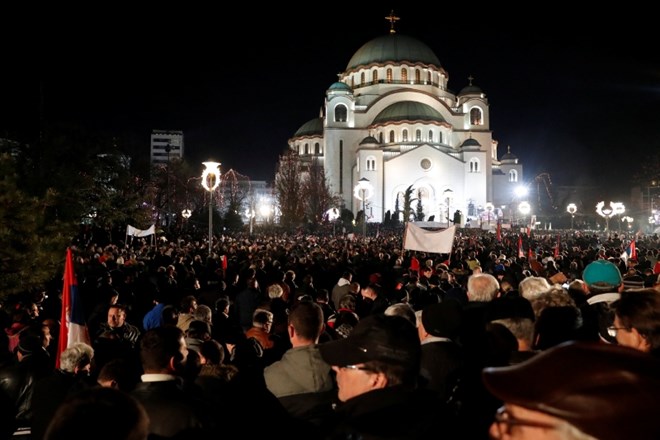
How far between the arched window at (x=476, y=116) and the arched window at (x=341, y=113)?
17453 millimetres

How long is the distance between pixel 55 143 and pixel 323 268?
13.8 meters

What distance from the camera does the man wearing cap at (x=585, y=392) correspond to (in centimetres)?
117

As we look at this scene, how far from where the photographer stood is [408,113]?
214 feet

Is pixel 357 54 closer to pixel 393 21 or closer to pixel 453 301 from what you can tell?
pixel 393 21

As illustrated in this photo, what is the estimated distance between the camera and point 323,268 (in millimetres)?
12914

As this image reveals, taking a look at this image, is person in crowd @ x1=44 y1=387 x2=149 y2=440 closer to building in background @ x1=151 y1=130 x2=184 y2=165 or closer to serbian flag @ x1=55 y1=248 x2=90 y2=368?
serbian flag @ x1=55 y1=248 x2=90 y2=368

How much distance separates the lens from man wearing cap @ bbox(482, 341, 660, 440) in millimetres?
1167

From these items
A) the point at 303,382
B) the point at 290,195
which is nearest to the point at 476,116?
the point at 290,195

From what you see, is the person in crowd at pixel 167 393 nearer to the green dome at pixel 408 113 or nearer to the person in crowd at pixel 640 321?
the person in crowd at pixel 640 321

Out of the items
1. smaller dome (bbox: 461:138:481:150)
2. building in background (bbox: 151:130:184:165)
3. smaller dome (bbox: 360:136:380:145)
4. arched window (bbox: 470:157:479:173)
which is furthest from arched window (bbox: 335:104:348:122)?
building in background (bbox: 151:130:184:165)

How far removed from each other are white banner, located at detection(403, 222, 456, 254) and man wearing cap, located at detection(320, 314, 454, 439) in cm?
1001

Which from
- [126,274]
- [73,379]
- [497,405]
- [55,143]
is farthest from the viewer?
[55,143]

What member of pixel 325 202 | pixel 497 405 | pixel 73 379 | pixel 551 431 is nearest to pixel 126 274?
pixel 73 379

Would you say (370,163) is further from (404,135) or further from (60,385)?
(60,385)
